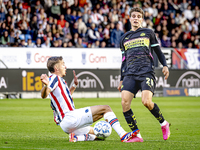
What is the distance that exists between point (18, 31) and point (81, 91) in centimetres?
447

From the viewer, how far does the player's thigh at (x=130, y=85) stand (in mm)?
6121

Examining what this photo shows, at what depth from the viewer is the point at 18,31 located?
19.1 meters

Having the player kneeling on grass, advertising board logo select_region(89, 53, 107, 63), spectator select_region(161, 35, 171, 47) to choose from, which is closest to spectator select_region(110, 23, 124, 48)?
advertising board logo select_region(89, 53, 107, 63)

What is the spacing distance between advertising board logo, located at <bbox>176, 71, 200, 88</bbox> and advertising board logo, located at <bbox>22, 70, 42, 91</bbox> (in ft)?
24.8

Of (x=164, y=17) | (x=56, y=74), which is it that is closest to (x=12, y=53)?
(x=164, y=17)

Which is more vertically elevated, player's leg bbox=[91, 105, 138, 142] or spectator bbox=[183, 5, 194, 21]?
spectator bbox=[183, 5, 194, 21]

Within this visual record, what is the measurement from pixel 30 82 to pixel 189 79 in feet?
28.0

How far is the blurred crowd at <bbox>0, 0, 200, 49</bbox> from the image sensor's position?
19.4m

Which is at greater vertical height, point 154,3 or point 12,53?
point 154,3

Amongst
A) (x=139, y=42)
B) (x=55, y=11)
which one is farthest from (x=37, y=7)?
(x=139, y=42)

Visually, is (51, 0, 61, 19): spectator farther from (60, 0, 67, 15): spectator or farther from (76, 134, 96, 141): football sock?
(76, 134, 96, 141): football sock

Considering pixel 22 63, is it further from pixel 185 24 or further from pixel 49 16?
pixel 185 24

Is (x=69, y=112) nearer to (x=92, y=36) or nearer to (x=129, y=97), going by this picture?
(x=129, y=97)

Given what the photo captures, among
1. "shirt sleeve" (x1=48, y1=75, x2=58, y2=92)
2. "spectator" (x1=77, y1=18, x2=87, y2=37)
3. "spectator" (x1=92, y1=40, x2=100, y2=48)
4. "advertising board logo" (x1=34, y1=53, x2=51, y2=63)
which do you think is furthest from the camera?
"spectator" (x1=77, y1=18, x2=87, y2=37)
